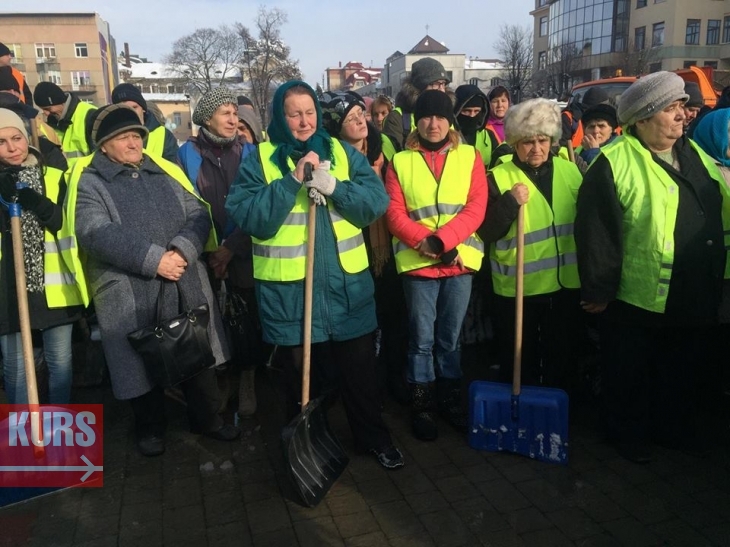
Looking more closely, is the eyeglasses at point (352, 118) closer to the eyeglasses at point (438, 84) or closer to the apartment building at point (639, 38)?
the eyeglasses at point (438, 84)

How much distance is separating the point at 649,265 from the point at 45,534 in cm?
329

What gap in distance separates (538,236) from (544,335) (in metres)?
0.64

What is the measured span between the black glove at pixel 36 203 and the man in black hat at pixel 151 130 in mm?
979

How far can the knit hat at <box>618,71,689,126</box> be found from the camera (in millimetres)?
2988

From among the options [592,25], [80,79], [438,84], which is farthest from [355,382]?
[80,79]

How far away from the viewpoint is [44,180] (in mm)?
3410

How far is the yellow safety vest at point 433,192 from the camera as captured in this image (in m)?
3.44

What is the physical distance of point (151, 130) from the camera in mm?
4785

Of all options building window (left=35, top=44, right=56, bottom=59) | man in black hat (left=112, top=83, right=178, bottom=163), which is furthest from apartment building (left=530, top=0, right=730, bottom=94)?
building window (left=35, top=44, right=56, bottom=59)

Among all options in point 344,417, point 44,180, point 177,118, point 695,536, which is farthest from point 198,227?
point 177,118

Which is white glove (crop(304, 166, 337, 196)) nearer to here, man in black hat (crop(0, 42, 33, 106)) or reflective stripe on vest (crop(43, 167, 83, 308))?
reflective stripe on vest (crop(43, 167, 83, 308))

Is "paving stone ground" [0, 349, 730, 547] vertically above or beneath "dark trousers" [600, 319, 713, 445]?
beneath

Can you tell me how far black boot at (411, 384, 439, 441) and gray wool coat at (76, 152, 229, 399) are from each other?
1441 millimetres

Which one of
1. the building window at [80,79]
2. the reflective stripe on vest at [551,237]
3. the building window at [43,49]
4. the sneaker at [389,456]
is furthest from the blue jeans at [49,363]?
the building window at [43,49]
